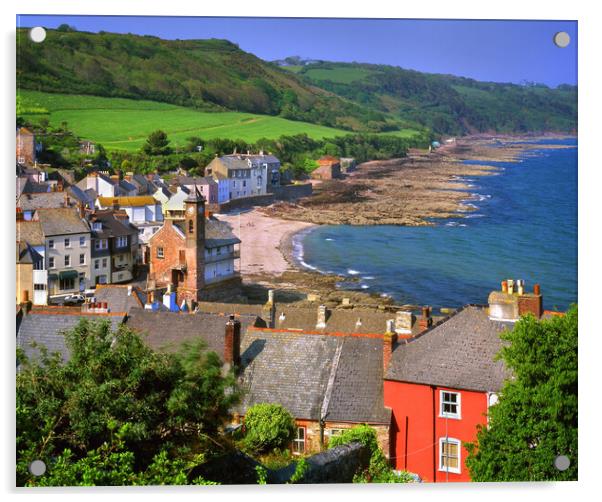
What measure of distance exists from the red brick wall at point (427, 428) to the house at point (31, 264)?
4353mm

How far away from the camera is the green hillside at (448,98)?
1191 centimetres

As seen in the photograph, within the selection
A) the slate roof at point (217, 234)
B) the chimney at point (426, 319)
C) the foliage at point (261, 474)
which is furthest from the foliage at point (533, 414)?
the slate roof at point (217, 234)

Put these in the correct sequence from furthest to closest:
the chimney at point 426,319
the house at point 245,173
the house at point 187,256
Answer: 1. the house at point 245,173
2. the house at point 187,256
3. the chimney at point 426,319

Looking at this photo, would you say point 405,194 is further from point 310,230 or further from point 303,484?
point 303,484

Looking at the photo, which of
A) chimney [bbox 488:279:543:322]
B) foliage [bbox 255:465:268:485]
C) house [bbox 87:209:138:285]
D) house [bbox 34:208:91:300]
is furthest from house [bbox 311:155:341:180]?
foliage [bbox 255:465:268:485]

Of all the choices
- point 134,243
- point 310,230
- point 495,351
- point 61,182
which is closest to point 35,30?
point 61,182

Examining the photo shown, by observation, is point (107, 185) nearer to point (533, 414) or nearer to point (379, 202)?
point (379, 202)

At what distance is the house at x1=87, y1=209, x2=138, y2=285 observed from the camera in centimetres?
1227

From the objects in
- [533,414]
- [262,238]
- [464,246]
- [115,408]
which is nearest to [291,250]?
[262,238]

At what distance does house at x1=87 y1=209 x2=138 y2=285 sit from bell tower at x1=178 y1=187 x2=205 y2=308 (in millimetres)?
693

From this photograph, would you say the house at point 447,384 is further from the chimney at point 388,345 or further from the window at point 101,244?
the window at point 101,244

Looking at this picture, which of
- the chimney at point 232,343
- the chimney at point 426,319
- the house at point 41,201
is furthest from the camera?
the chimney at point 426,319

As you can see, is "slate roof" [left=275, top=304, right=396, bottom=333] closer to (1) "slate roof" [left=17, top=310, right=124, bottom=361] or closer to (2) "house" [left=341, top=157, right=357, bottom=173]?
(2) "house" [left=341, top=157, right=357, bottom=173]

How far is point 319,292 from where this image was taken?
12.1 m
